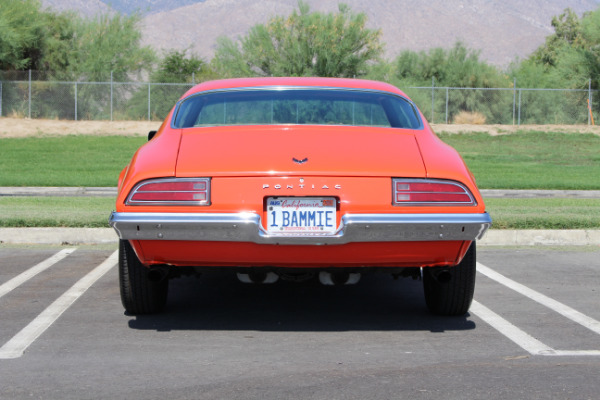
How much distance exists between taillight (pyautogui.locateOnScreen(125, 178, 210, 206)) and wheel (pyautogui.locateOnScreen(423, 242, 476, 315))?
4.88ft

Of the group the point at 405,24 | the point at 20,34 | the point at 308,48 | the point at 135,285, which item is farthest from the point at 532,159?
the point at 405,24

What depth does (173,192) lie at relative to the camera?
5.07 metres

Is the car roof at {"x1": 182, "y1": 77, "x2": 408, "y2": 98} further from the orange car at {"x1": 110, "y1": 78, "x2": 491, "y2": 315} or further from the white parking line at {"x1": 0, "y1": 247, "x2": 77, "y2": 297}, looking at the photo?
the white parking line at {"x1": 0, "y1": 247, "x2": 77, "y2": 297}

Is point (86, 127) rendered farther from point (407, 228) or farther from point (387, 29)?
point (387, 29)

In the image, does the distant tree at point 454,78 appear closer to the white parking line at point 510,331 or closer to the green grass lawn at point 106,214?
the green grass lawn at point 106,214

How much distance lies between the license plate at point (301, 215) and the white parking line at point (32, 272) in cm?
269

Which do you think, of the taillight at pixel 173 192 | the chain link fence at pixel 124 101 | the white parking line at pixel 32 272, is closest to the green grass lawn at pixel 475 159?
the chain link fence at pixel 124 101

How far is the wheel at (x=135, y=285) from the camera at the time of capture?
563cm

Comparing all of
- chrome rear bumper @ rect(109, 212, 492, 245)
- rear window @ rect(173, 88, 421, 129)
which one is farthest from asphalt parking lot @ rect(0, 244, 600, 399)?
rear window @ rect(173, 88, 421, 129)

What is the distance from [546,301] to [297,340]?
2.22 m

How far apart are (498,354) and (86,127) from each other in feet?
103

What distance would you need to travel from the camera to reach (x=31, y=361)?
4750 millimetres

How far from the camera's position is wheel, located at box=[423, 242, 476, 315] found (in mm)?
5562

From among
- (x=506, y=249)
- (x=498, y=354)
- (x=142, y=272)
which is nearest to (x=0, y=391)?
(x=142, y=272)
